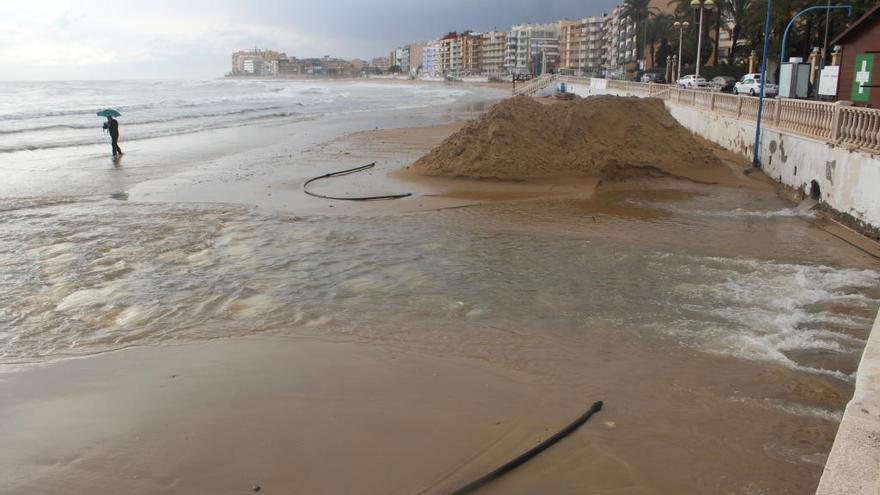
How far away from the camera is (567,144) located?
16.4m

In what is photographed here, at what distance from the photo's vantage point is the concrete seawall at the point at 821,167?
10773 mm

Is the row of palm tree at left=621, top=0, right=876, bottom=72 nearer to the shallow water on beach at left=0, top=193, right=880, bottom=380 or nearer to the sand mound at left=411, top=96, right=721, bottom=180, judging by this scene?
the sand mound at left=411, top=96, right=721, bottom=180

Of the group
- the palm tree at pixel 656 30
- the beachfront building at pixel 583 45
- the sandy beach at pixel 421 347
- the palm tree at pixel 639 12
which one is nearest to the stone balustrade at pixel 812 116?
the sandy beach at pixel 421 347

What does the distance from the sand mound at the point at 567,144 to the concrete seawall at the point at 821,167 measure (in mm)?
1563

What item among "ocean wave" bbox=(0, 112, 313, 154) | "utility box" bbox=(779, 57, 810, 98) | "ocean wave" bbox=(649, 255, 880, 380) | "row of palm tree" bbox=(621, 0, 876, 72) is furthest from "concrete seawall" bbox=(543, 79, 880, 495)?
"ocean wave" bbox=(0, 112, 313, 154)

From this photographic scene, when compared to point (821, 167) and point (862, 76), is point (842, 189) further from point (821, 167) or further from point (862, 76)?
point (862, 76)

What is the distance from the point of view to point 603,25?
172125 millimetres

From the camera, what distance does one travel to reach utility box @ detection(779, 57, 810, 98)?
19.4 meters

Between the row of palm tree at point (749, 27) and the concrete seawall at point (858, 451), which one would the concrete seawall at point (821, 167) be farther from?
the row of palm tree at point (749, 27)

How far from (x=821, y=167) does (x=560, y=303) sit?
847cm

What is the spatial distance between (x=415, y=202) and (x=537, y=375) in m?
8.30

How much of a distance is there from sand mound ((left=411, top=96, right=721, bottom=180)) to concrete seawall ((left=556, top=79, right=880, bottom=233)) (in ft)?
5.13

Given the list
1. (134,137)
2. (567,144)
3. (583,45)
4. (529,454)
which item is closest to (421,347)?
(529,454)

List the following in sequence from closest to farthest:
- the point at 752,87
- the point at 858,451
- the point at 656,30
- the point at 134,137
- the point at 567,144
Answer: the point at 858,451
the point at 567,144
the point at 134,137
the point at 752,87
the point at 656,30
